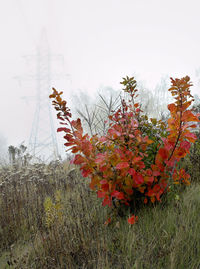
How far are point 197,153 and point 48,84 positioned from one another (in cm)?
1982

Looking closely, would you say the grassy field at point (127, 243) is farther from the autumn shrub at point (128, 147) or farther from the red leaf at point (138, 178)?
the red leaf at point (138, 178)

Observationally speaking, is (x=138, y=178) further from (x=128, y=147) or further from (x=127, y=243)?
(x=127, y=243)

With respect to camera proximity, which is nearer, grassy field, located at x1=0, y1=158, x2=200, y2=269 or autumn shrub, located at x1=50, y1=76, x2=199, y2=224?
grassy field, located at x1=0, y1=158, x2=200, y2=269

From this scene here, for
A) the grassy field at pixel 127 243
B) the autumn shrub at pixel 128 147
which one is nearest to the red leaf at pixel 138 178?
the autumn shrub at pixel 128 147

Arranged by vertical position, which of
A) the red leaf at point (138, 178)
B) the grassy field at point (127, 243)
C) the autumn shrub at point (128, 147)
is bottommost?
the grassy field at point (127, 243)

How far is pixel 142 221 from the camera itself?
1606mm

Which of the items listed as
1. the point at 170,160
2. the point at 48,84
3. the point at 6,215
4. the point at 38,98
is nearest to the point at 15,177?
the point at 6,215

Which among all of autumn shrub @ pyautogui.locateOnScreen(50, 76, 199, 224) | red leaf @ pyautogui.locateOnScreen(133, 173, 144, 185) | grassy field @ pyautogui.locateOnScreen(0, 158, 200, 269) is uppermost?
autumn shrub @ pyautogui.locateOnScreen(50, 76, 199, 224)

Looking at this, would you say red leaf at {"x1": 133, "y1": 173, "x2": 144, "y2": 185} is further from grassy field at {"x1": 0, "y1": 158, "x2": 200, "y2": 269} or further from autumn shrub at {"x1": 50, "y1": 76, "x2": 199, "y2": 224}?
grassy field at {"x1": 0, "y1": 158, "x2": 200, "y2": 269}

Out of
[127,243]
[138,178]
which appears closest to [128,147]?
[138,178]

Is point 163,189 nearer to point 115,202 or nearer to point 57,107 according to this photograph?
point 115,202

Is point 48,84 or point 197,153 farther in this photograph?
Answer: point 48,84

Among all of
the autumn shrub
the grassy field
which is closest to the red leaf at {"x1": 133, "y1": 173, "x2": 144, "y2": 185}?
the autumn shrub

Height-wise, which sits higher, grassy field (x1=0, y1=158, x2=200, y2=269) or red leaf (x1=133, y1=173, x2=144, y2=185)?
red leaf (x1=133, y1=173, x2=144, y2=185)
